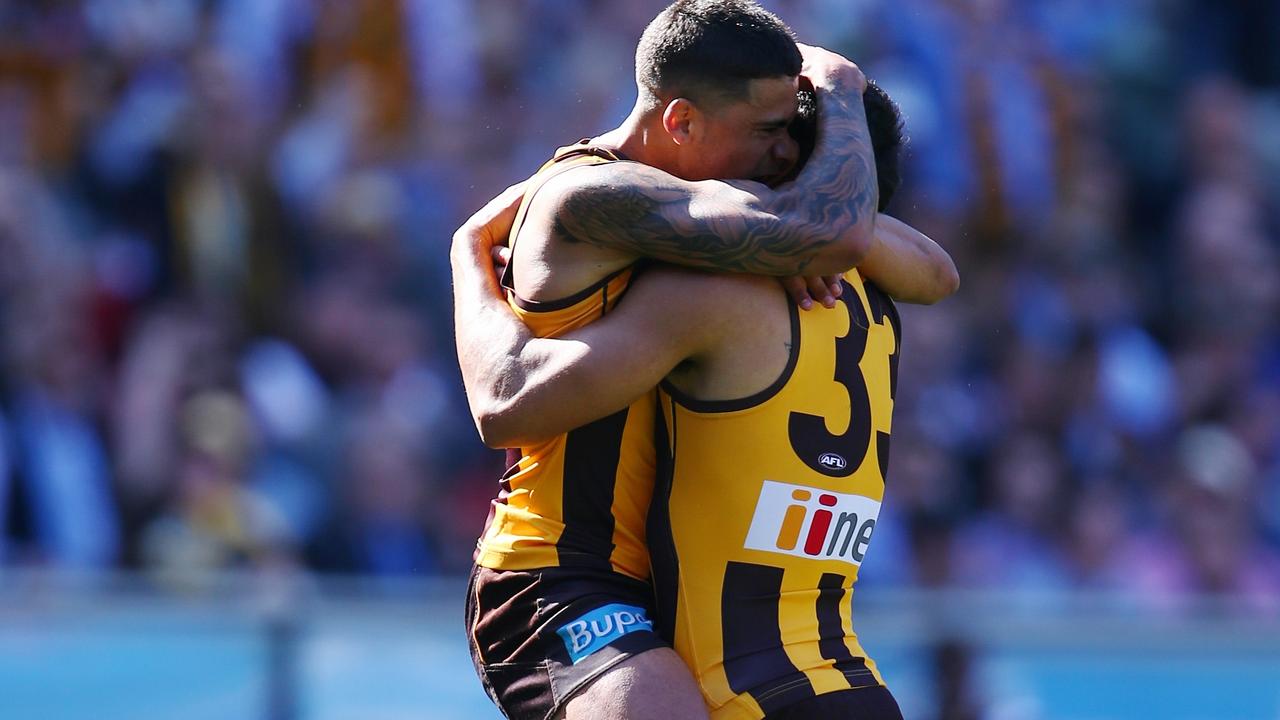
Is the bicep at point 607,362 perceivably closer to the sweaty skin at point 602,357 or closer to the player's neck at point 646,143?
the sweaty skin at point 602,357

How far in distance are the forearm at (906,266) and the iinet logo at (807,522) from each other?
54 cm

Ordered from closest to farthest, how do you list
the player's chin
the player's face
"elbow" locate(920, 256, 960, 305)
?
the player's face → the player's chin → "elbow" locate(920, 256, 960, 305)

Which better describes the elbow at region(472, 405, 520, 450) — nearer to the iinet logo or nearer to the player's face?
the iinet logo

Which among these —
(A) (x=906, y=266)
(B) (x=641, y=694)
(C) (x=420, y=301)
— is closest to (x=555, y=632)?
(B) (x=641, y=694)

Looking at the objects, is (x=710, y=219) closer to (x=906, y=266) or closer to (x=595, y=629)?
(x=906, y=266)

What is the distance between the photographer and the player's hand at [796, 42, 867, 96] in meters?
3.56

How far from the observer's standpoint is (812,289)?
136 inches

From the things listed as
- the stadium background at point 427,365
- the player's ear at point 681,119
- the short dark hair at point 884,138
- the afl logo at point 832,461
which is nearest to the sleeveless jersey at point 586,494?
the player's ear at point 681,119

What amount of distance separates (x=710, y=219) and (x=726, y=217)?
3 cm

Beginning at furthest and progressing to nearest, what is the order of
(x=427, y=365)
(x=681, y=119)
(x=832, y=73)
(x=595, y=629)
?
1. (x=427, y=365)
2. (x=832, y=73)
3. (x=681, y=119)
4. (x=595, y=629)

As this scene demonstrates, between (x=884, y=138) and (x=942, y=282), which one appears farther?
(x=942, y=282)

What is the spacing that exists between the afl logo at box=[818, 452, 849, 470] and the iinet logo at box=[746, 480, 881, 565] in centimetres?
6

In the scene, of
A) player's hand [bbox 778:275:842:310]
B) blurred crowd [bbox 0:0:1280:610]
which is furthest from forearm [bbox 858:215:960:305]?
blurred crowd [bbox 0:0:1280:610]

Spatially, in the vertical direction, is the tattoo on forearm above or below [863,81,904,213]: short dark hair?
below
